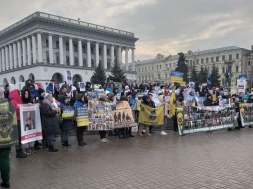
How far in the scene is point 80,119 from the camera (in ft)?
34.1

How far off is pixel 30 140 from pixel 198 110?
759 cm

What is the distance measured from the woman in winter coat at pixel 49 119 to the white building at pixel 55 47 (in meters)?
61.3

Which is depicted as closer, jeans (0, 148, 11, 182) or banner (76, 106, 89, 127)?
jeans (0, 148, 11, 182)

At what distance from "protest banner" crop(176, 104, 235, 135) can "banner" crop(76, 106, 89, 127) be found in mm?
4115

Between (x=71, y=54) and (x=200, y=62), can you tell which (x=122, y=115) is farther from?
(x=200, y=62)

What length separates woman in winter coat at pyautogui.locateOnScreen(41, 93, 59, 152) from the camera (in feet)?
29.9

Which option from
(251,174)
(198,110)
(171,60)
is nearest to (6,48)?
(171,60)

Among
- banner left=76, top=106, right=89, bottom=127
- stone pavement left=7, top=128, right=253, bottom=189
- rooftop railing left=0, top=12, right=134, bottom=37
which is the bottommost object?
stone pavement left=7, top=128, right=253, bottom=189

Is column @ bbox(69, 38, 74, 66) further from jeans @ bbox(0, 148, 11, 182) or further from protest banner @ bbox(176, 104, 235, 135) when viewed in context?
jeans @ bbox(0, 148, 11, 182)

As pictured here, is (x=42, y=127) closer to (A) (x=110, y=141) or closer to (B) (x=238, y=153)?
(A) (x=110, y=141)

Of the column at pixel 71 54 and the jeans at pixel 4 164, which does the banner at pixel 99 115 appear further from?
the column at pixel 71 54

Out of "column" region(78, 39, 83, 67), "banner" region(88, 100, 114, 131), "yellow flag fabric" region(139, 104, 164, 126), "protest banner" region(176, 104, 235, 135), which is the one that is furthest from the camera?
"column" region(78, 39, 83, 67)

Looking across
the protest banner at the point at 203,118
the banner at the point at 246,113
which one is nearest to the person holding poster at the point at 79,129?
the protest banner at the point at 203,118

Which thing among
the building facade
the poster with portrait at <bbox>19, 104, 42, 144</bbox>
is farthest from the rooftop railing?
the poster with portrait at <bbox>19, 104, 42, 144</bbox>
